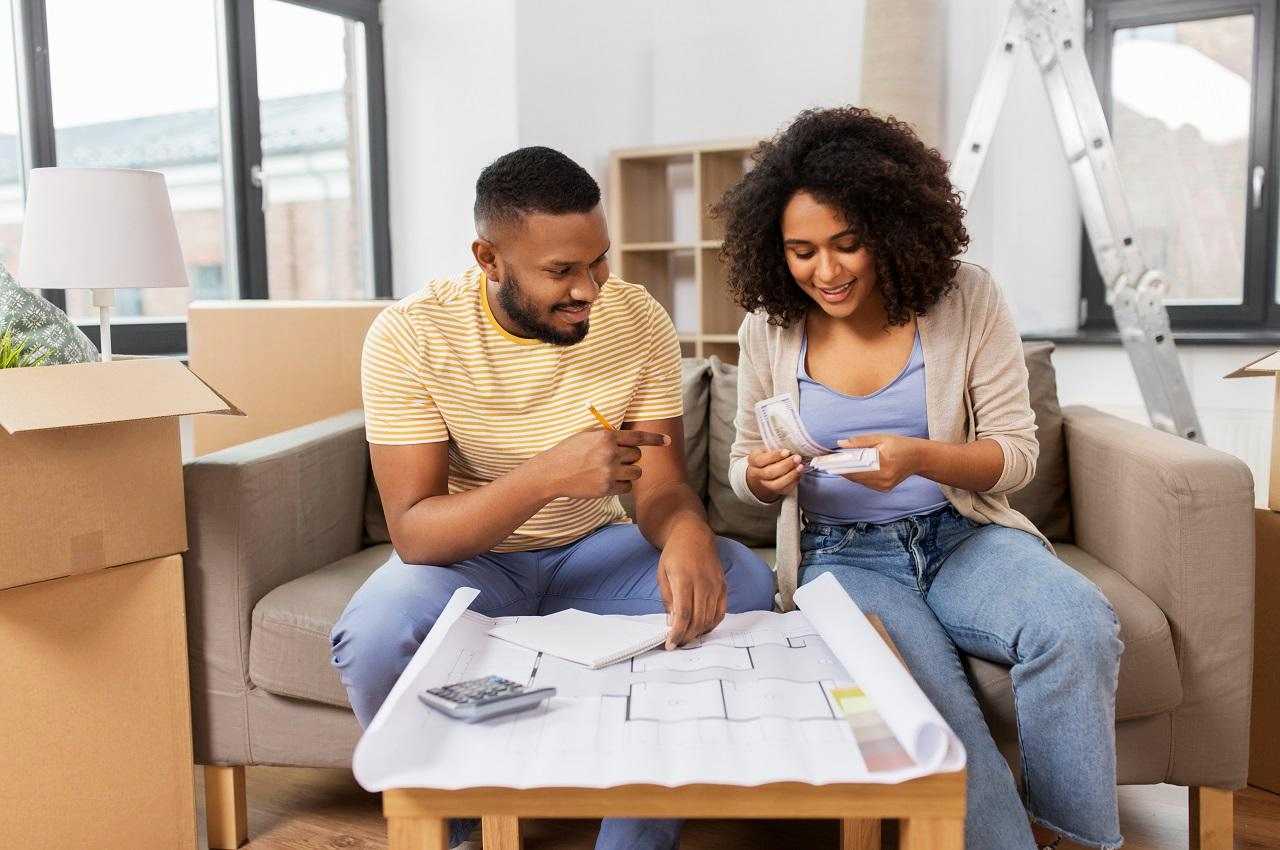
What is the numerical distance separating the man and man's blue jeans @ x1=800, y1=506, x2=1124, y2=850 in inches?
9.0

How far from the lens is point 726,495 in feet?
6.76

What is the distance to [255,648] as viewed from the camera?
1645mm

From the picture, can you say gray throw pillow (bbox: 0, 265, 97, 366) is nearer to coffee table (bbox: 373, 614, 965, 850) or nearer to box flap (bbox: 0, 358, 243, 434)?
box flap (bbox: 0, 358, 243, 434)

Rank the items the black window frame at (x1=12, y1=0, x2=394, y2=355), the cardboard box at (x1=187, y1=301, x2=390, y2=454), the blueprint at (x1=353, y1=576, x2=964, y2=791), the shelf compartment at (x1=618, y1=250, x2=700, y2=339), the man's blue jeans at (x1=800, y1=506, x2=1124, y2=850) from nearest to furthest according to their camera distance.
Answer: the blueprint at (x1=353, y1=576, x2=964, y2=791), the man's blue jeans at (x1=800, y1=506, x2=1124, y2=850), the cardboard box at (x1=187, y1=301, x2=390, y2=454), the black window frame at (x1=12, y1=0, x2=394, y2=355), the shelf compartment at (x1=618, y1=250, x2=700, y2=339)

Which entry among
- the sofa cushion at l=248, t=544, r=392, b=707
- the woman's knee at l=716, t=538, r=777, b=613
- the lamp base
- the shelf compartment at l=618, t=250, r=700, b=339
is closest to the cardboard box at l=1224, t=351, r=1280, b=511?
the woman's knee at l=716, t=538, r=777, b=613

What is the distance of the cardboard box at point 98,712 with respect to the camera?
1421mm

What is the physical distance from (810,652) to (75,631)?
38.1 inches

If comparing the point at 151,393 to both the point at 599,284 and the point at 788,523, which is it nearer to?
the point at 599,284

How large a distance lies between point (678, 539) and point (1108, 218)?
1619mm

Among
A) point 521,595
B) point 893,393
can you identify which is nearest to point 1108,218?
point 893,393

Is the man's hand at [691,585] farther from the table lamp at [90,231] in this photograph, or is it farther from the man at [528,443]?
the table lamp at [90,231]

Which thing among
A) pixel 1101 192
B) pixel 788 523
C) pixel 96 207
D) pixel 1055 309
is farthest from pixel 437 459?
pixel 1055 309

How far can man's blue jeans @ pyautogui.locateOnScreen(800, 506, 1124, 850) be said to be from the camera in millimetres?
1245

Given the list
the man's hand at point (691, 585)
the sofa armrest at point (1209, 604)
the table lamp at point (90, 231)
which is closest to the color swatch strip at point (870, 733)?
the man's hand at point (691, 585)
